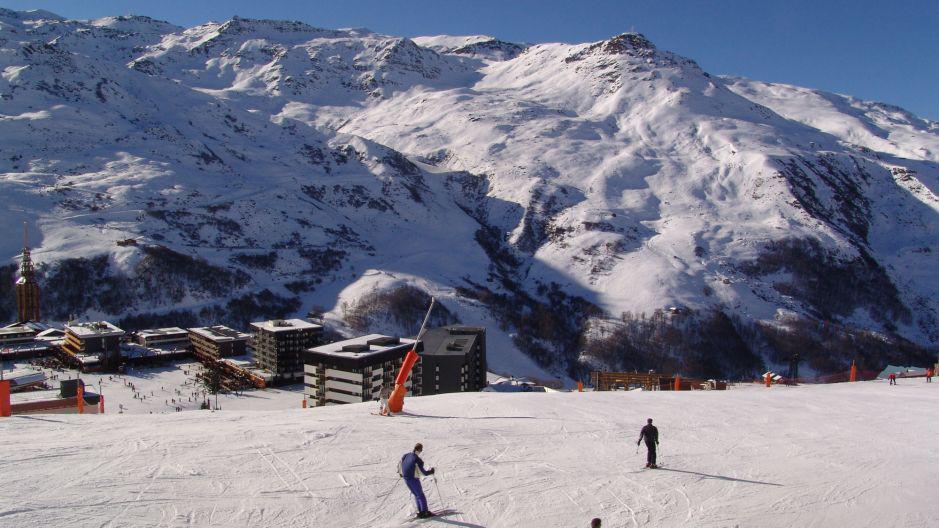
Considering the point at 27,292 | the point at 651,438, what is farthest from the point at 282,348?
the point at 651,438

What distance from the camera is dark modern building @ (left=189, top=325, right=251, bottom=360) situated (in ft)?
242

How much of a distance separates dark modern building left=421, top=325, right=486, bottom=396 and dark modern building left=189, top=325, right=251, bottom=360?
26625 millimetres

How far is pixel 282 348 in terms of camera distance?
7062cm

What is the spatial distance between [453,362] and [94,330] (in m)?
45.8

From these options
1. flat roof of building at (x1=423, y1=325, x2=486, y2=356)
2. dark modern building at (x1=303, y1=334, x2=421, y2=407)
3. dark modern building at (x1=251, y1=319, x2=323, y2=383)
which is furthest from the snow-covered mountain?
dark modern building at (x1=303, y1=334, x2=421, y2=407)

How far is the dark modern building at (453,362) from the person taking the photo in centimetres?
5759

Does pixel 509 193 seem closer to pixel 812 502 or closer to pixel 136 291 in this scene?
pixel 136 291

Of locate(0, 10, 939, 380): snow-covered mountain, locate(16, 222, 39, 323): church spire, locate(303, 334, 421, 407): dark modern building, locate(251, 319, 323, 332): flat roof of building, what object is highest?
locate(0, 10, 939, 380): snow-covered mountain

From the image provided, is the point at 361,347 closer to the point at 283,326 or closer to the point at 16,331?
the point at 283,326

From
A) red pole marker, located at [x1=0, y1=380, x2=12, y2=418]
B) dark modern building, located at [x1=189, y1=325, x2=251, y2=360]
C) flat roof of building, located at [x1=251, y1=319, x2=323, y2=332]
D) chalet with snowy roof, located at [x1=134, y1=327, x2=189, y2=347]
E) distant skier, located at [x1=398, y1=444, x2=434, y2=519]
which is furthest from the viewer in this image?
chalet with snowy roof, located at [x1=134, y1=327, x2=189, y2=347]

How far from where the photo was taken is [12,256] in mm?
87562

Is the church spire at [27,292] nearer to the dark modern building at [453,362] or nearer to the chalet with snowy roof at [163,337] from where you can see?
the chalet with snowy roof at [163,337]

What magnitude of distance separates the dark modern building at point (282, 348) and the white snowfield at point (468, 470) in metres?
52.2

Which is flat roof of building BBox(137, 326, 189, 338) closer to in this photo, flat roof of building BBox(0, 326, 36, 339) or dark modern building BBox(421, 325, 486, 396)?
flat roof of building BBox(0, 326, 36, 339)
